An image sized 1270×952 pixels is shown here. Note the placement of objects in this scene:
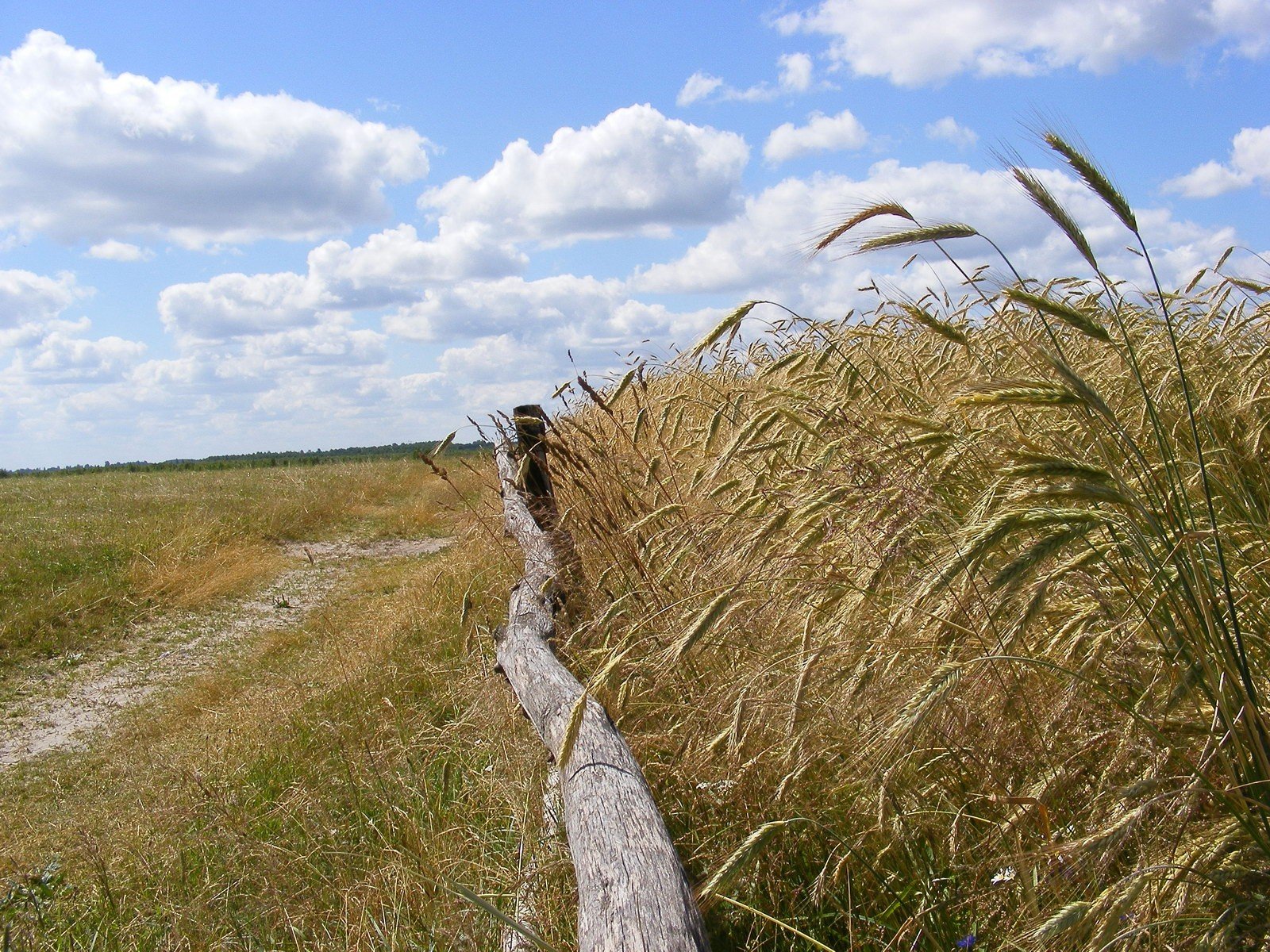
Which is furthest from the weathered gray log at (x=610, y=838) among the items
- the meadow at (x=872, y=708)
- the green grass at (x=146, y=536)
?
the green grass at (x=146, y=536)

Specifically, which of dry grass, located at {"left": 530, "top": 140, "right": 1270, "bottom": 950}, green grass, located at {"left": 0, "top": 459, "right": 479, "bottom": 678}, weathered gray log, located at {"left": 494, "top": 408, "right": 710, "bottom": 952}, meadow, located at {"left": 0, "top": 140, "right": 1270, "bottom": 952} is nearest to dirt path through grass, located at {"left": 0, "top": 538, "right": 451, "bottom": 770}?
green grass, located at {"left": 0, "top": 459, "right": 479, "bottom": 678}

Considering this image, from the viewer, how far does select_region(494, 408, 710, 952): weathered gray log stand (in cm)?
153

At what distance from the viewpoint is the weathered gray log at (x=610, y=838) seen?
1525 millimetres

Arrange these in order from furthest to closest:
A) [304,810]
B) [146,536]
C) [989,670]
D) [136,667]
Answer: [146,536], [136,667], [304,810], [989,670]

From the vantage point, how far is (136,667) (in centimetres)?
700

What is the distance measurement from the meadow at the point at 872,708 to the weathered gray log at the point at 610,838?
12 centimetres

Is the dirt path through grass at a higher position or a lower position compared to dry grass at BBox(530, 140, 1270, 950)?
lower

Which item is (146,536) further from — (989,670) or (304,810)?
(989,670)

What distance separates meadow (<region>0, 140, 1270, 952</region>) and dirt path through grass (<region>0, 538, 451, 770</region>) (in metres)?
0.99

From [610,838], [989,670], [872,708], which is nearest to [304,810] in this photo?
[610,838]

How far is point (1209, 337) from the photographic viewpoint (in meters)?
3.27

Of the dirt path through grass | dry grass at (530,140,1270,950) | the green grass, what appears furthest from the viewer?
the green grass

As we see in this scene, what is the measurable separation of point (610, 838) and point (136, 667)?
→ 6.47m

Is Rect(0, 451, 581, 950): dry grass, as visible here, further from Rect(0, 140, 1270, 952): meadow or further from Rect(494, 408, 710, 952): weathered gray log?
Rect(494, 408, 710, 952): weathered gray log
